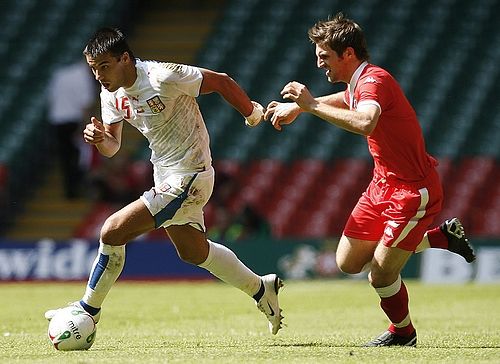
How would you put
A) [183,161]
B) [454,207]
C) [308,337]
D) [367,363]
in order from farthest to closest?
[454,207] → [308,337] → [183,161] → [367,363]

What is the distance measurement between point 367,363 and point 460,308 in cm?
520

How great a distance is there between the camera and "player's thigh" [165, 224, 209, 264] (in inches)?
314

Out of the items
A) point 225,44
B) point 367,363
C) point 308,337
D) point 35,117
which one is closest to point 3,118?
point 35,117

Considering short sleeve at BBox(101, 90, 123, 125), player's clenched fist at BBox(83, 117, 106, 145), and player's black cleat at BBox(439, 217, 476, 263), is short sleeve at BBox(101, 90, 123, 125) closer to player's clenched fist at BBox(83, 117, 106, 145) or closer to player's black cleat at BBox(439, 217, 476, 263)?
player's clenched fist at BBox(83, 117, 106, 145)

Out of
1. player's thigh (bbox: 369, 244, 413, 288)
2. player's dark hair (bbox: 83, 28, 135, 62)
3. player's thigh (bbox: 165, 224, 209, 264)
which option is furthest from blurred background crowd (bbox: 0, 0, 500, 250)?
player's dark hair (bbox: 83, 28, 135, 62)

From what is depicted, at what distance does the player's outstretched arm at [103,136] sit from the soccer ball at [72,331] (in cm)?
113

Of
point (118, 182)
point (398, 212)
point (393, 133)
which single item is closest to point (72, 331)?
point (398, 212)

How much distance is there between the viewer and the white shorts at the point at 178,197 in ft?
25.1

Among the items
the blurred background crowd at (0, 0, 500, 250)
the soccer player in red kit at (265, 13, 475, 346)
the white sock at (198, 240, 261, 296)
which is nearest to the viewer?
the soccer player in red kit at (265, 13, 475, 346)

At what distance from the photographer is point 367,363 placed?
21.7ft

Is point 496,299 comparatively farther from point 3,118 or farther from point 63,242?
point 3,118

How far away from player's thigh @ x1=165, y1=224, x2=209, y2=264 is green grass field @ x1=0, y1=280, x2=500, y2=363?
0.59 m

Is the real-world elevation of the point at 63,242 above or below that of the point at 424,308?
below

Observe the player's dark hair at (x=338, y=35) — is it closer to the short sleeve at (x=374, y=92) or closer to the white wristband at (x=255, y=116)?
the short sleeve at (x=374, y=92)
